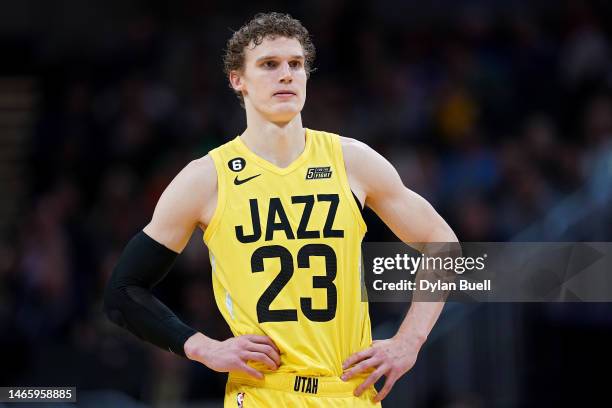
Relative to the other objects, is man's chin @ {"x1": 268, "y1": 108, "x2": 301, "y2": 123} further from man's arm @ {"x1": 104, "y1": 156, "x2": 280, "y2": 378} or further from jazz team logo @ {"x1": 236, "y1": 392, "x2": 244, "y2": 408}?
jazz team logo @ {"x1": 236, "y1": 392, "x2": 244, "y2": 408}

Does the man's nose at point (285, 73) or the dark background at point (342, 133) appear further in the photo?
the dark background at point (342, 133)

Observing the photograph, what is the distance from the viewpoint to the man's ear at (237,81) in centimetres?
543

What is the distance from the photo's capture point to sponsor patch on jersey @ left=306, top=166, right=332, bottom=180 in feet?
17.1

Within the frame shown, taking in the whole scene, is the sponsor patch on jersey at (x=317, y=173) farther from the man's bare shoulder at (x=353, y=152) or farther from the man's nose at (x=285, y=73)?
the man's nose at (x=285, y=73)

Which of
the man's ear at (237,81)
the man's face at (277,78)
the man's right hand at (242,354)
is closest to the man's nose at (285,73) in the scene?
the man's face at (277,78)

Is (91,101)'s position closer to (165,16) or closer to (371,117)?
(165,16)

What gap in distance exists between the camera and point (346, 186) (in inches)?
205

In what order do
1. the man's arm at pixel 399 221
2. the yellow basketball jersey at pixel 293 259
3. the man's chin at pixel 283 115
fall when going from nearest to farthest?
1. the yellow basketball jersey at pixel 293 259
2. the man's arm at pixel 399 221
3. the man's chin at pixel 283 115

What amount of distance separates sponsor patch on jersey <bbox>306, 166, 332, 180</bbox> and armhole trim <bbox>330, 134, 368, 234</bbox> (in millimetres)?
56

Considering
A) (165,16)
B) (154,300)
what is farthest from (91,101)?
(154,300)

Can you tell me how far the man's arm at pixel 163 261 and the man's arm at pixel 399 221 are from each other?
29.5 inches
